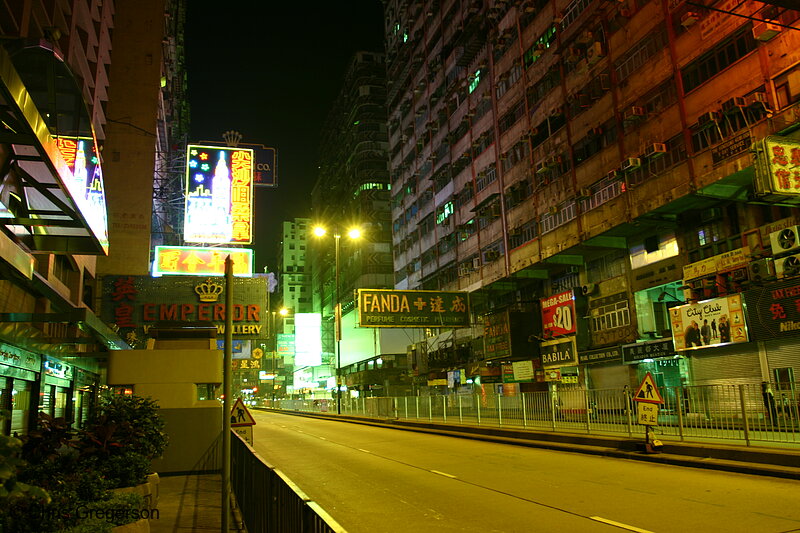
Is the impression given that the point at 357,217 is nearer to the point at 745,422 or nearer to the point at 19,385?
the point at 19,385

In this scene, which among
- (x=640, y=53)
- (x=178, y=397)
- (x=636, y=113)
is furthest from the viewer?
(x=640, y=53)

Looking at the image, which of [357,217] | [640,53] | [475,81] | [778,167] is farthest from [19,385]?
[357,217]

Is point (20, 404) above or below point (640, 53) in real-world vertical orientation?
below

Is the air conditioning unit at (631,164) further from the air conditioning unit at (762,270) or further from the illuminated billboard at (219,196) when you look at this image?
the illuminated billboard at (219,196)

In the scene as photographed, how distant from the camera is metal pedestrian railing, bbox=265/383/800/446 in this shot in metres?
12.9

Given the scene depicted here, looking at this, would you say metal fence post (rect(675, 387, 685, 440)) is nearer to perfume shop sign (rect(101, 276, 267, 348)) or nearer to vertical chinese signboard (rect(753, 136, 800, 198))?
vertical chinese signboard (rect(753, 136, 800, 198))

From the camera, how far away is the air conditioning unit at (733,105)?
21.0m

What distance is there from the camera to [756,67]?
20.7 metres

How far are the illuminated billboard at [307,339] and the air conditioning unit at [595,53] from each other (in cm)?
4982

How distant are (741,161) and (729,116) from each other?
2.20 m

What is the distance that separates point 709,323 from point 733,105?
791cm

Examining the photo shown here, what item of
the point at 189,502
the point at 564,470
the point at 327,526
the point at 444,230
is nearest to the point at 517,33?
the point at 444,230

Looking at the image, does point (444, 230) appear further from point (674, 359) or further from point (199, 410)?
point (199, 410)

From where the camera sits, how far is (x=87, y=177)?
451 inches
